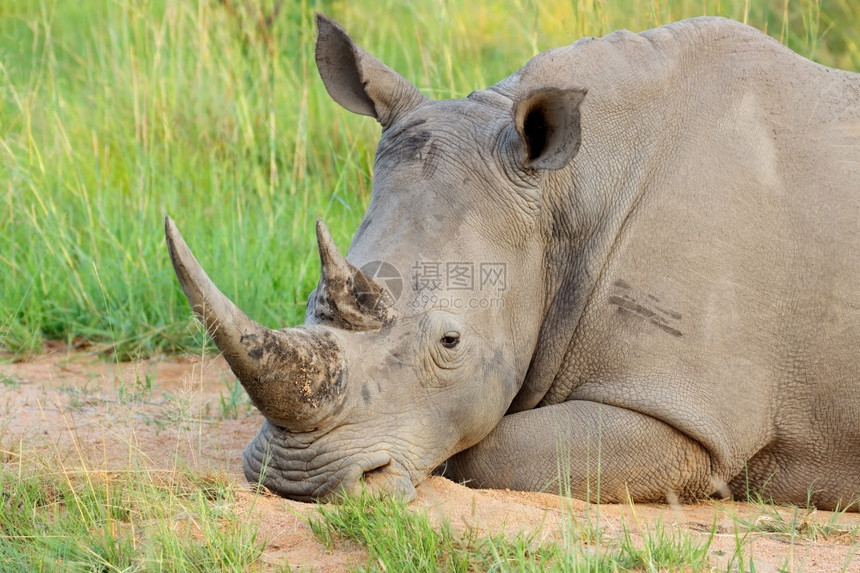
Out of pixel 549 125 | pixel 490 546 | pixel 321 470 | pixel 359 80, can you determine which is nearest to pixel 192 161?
pixel 359 80

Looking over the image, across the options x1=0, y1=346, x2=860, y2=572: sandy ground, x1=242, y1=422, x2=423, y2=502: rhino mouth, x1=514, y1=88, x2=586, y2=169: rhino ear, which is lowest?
x1=0, y1=346, x2=860, y2=572: sandy ground

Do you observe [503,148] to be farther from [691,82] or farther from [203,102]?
[203,102]

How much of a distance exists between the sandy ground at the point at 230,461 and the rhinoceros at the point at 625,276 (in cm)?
16

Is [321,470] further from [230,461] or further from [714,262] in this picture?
[714,262]

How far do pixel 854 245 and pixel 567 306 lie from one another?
3.27ft

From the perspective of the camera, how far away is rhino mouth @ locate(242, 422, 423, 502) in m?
3.63

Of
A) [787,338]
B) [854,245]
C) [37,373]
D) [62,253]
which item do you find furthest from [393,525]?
[62,253]

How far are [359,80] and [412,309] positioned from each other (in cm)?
107

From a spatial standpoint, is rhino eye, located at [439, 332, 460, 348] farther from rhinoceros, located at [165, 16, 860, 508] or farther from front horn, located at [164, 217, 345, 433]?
front horn, located at [164, 217, 345, 433]

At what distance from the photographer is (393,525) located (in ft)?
10.7

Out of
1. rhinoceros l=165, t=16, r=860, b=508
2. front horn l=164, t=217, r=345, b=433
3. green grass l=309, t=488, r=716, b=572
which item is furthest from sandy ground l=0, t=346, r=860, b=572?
front horn l=164, t=217, r=345, b=433

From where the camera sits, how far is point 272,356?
11.3 feet

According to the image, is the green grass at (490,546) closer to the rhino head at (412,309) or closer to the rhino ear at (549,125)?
the rhino head at (412,309)

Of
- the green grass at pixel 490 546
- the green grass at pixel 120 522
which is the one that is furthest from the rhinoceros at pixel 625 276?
the green grass at pixel 490 546
